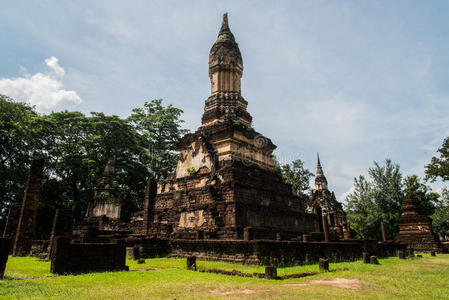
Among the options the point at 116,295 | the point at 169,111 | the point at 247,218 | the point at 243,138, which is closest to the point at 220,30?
the point at 243,138

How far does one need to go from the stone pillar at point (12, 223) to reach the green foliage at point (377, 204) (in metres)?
28.1

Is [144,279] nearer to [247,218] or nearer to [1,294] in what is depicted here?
[1,294]

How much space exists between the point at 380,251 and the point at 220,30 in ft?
60.3

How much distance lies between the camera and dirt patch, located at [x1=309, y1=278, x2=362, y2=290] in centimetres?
640

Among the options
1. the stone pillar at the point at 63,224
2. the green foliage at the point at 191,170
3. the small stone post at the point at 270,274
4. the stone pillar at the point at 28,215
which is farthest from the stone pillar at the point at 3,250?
the green foliage at the point at 191,170

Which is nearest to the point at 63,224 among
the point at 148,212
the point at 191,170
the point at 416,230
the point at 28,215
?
the point at 148,212

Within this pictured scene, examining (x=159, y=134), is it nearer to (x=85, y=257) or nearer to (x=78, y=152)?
(x=78, y=152)

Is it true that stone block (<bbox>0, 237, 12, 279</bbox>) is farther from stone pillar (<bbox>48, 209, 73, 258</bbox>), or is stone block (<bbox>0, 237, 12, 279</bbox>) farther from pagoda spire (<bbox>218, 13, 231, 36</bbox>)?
pagoda spire (<bbox>218, 13, 231, 36</bbox>)

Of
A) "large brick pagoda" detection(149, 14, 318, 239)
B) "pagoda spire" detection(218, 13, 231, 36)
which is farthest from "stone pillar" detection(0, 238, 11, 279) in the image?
"pagoda spire" detection(218, 13, 231, 36)

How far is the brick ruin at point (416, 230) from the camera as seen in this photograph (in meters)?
20.4

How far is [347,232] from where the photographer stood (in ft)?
68.4

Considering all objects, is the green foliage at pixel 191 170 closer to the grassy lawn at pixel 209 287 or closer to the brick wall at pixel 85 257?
the brick wall at pixel 85 257

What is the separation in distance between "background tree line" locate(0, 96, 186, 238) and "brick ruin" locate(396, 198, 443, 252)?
21.4 meters

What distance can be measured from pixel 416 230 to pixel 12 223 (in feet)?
84.2
